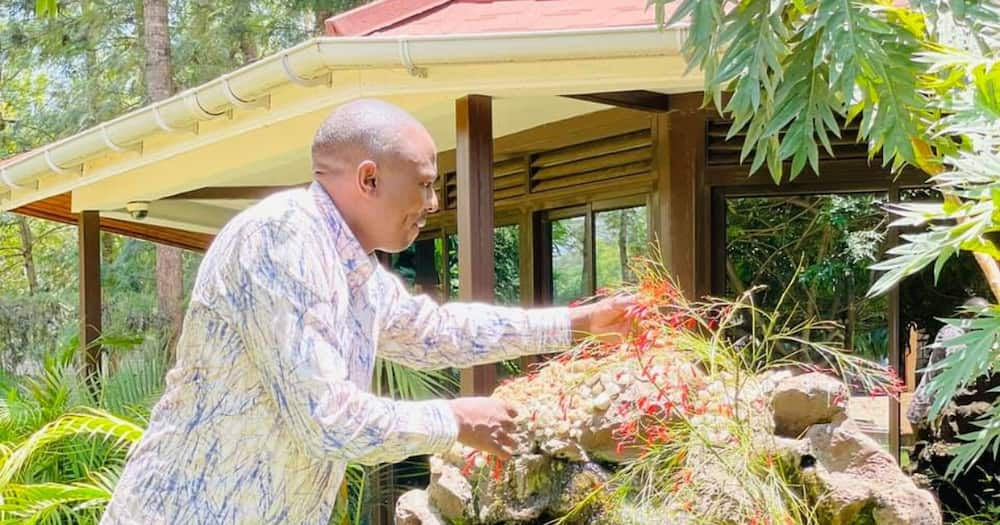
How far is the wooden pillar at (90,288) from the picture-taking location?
8.85 metres

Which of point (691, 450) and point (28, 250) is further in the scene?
point (28, 250)

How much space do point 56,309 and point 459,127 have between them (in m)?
17.9

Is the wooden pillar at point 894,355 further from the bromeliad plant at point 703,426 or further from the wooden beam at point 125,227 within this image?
the wooden beam at point 125,227

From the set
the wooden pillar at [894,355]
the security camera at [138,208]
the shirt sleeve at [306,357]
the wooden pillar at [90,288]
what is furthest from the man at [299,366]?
the security camera at [138,208]

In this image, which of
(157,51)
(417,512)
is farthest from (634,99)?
(157,51)

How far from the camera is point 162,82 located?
1429cm

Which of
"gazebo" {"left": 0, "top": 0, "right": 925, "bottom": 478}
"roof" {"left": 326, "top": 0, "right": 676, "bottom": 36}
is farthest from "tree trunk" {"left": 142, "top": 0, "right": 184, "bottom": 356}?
"roof" {"left": 326, "top": 0, "right": 676, "bottom": 36}

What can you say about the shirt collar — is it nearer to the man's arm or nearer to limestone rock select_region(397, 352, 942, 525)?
the man's arm

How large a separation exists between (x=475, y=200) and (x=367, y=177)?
2825 mm

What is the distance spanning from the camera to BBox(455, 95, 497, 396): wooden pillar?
4.95 metres

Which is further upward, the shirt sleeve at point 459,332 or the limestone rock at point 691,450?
the shirt sleeve at point 459,332

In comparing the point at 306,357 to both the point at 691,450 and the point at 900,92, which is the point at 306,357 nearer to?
the point at 691,450

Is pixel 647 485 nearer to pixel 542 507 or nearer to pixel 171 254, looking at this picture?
pixel 542 507

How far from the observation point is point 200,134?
6.55m
